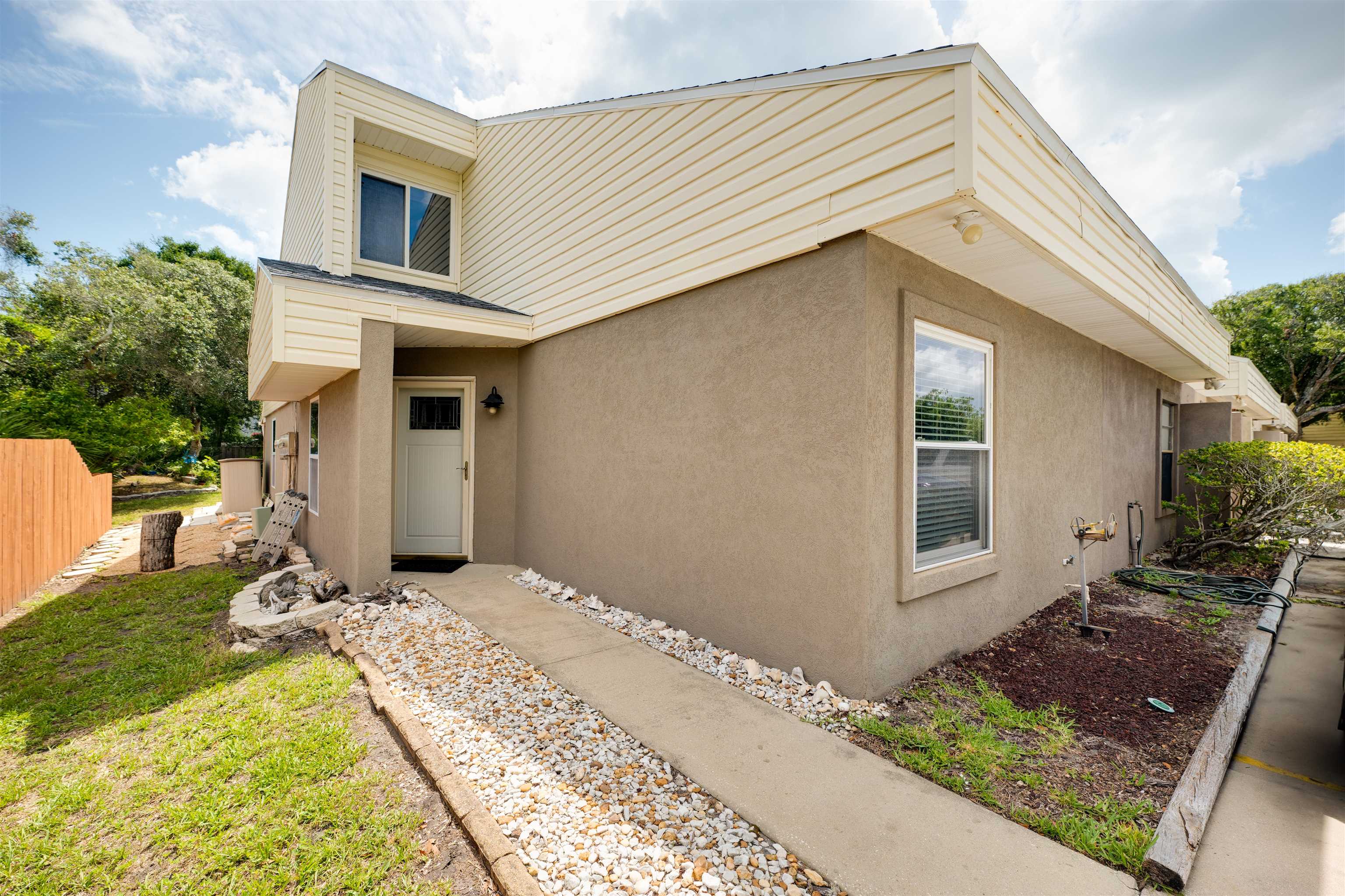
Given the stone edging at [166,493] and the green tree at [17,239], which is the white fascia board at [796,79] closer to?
the stone edging at [166,493]

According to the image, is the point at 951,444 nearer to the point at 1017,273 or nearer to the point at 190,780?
the point at 1017,273

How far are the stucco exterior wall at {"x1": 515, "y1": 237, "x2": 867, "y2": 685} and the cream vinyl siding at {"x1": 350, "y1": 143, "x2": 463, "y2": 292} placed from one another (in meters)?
3.26

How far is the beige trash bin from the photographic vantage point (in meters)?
12.8

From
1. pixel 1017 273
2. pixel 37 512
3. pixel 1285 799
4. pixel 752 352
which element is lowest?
pixel 1285 799

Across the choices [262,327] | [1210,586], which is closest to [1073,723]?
[1210,586]

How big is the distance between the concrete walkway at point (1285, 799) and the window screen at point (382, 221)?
29.5 feet

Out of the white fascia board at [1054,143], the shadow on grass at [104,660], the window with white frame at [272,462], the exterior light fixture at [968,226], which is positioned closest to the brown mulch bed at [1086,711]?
the exterior light fixture at [968,226]

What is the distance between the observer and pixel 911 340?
3.29 m

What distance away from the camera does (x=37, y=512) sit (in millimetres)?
6078

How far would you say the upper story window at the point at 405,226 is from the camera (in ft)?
23.8

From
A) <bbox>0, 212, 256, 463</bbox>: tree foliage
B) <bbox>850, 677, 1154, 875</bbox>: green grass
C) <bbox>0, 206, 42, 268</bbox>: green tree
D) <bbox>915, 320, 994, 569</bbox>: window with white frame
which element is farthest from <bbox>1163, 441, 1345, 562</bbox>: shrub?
<bbox>0, 206, 42, 268</bbox>: green tree

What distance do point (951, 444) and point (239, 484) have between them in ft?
50.9

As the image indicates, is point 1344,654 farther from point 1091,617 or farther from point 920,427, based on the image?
point 920,427

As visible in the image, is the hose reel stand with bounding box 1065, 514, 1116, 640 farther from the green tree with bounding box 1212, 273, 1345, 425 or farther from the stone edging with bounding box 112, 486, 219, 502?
A: the green tree with bounding box 1212, 273, 1345, 425
